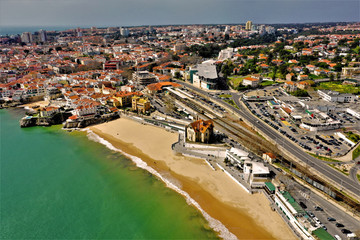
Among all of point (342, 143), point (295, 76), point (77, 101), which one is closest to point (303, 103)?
point (342, 143)

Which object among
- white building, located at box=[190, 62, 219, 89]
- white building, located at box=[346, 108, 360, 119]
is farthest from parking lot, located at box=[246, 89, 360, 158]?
white building, located at box=[190, 62, 219, 89]

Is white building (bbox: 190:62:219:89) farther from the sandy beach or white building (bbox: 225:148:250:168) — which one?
white building (bbox: 225:148:250:168)

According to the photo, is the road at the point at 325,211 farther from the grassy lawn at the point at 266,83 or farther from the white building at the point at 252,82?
the grassy lawn at the point at 266,83

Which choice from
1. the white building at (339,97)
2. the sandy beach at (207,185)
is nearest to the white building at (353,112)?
the white building at (339,97)

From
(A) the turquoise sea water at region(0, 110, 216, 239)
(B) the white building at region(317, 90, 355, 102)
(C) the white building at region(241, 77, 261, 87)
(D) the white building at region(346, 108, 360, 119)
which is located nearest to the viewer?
(A) the turquoise sea water at region(0, 110, 216, 239)

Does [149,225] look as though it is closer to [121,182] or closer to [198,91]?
[121,182]
